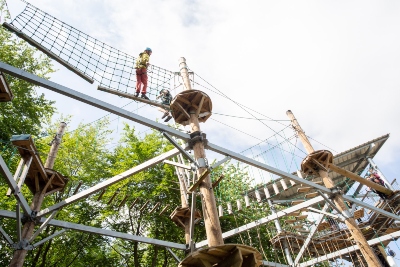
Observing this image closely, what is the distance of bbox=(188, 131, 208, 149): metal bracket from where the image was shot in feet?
17.5

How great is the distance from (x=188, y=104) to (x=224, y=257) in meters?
3.31

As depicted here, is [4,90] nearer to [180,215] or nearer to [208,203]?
[208,203]

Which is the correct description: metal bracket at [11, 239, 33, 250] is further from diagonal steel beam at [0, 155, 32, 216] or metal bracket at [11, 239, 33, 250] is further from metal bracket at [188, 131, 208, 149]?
metal bracket at [188, 131, 208, 149]

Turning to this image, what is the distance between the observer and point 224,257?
3455 mm

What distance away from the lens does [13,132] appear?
1066 cm

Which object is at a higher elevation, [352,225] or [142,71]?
[142,71]

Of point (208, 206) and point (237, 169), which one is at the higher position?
point (237, 169)

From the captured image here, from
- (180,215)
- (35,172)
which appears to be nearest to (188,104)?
(180,215)

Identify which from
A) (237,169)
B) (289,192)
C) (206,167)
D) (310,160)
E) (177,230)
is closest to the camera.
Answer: (206,167)

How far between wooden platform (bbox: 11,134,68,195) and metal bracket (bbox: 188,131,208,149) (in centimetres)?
322

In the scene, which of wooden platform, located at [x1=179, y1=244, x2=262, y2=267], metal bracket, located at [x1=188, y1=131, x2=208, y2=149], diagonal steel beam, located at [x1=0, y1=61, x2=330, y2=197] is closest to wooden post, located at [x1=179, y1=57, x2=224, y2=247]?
metal bracket, located at [x1=188, y1=131, x2=208, y2=149]

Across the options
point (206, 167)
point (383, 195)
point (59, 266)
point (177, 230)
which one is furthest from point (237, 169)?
point (206, 167)

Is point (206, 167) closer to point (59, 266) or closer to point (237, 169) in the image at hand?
point (59, 266)

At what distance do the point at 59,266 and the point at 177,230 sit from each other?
4776 mm
